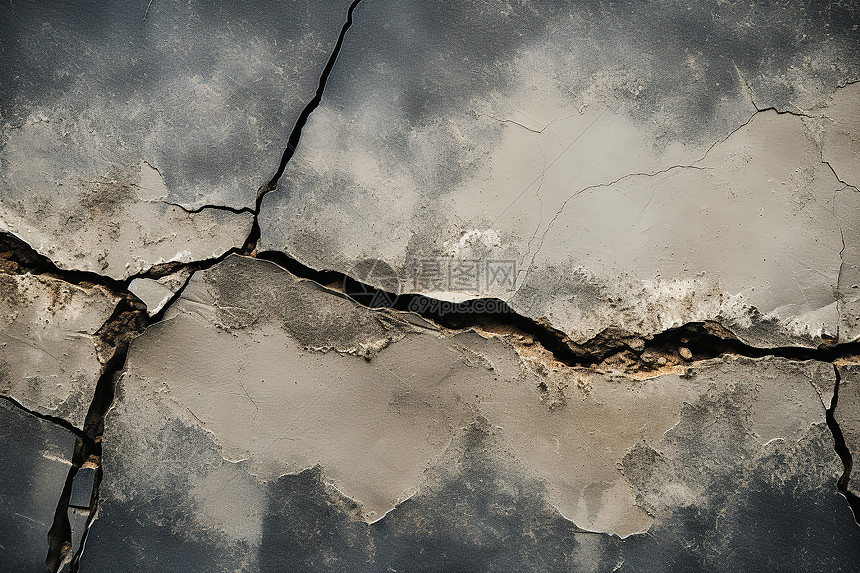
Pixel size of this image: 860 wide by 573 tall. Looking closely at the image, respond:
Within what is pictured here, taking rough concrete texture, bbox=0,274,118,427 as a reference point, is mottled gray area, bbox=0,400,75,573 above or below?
below

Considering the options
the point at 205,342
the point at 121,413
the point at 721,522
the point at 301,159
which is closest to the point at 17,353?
the point at 121,413

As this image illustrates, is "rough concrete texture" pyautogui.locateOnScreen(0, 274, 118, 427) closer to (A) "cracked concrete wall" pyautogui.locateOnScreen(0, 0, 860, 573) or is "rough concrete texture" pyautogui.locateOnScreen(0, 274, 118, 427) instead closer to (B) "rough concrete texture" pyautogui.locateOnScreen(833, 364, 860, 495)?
(A) "cracked concrete wall" pyautogui.locateOnScreen(0, 0, 860, 573)

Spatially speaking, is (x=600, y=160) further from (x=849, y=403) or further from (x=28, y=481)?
(x=28, y=481)

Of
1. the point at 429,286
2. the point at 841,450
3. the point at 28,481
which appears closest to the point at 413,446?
the point at 429,286

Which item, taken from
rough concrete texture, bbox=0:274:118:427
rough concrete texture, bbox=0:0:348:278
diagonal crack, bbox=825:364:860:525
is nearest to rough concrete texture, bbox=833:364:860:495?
diagonal crack, bbox=825:364:860:525

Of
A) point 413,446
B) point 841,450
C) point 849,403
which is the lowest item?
point 413,446

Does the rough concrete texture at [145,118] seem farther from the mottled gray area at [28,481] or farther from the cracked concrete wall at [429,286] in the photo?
the mottled gray area at [28,481]
